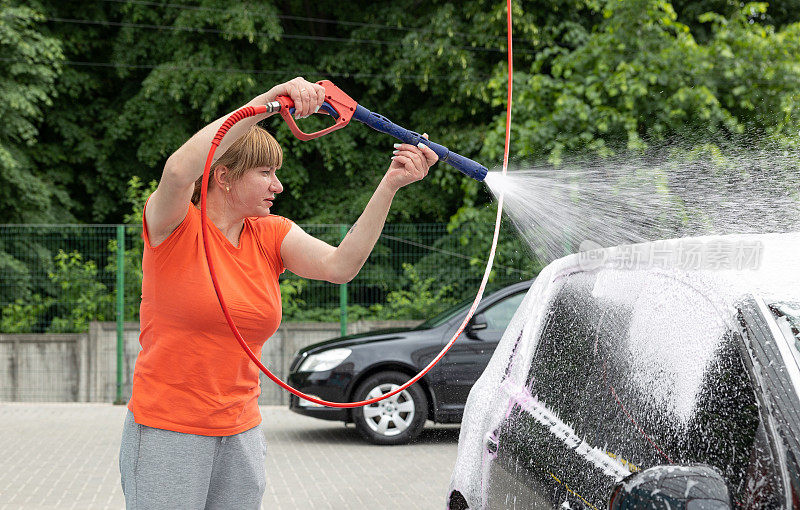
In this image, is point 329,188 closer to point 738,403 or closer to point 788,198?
point 788,198

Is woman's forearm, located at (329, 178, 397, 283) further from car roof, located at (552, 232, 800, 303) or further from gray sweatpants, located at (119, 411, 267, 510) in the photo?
car roof, located at (552, 232, 800, 303)

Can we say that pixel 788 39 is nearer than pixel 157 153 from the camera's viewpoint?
Yes

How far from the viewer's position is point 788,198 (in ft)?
12.4

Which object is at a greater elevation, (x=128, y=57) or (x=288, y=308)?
(x=128, y=57)

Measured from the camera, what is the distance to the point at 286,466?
8.41m

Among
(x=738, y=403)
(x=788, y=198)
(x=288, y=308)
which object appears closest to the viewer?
(x=738, y=403)

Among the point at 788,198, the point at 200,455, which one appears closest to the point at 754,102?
the point at 788,198

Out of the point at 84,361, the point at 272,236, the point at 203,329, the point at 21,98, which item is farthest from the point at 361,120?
the point at 21,98

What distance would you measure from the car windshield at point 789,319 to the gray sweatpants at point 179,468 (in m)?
1.53

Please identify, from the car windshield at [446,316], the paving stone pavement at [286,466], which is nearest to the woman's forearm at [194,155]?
the paving stone pavement at [286,466]

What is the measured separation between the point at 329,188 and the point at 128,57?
4.90 meters

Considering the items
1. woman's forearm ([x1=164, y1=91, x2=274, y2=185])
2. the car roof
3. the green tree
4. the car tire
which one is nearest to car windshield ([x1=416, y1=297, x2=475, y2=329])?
the car tire

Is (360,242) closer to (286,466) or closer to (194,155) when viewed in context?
(194,155)

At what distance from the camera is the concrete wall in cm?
1321
